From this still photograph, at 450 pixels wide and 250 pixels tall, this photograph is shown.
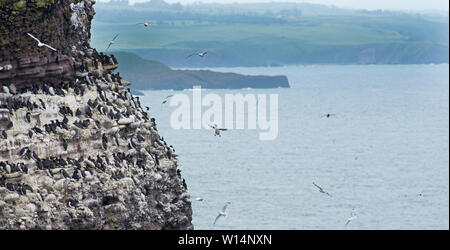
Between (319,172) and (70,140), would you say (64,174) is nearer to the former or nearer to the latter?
(70,140)

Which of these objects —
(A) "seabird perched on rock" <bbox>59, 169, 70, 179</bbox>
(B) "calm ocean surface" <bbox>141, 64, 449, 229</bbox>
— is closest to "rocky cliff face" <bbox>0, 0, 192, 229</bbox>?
(A) "seabird perched on rock" <bbox>59, 169, 70, 179</bbox>

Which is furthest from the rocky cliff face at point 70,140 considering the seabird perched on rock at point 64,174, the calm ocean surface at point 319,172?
the calm ocean surface at point 319,172

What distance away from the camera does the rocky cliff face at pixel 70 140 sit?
29203 mm

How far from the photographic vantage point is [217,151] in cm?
14462

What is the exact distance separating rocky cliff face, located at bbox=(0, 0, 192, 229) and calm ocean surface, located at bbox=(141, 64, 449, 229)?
57437 mm

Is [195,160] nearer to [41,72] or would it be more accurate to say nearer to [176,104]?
[176,104]

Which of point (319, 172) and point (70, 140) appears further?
point (319, 172)

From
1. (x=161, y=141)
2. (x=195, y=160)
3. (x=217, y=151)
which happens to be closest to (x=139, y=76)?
(x=217, y=151)

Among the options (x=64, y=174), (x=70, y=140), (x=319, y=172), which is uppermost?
(x=70, y=140)

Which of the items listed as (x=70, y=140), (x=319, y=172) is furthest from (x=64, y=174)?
(x=319, y=172)

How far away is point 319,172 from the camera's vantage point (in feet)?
441

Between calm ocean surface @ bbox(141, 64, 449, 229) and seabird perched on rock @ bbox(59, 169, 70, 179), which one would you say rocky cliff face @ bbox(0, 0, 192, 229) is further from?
calm ocean surface @ bbox(141, 64, 449, 229)

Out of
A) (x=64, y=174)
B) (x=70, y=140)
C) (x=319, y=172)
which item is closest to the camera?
(x=64, y=174)

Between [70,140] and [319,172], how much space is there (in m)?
105
